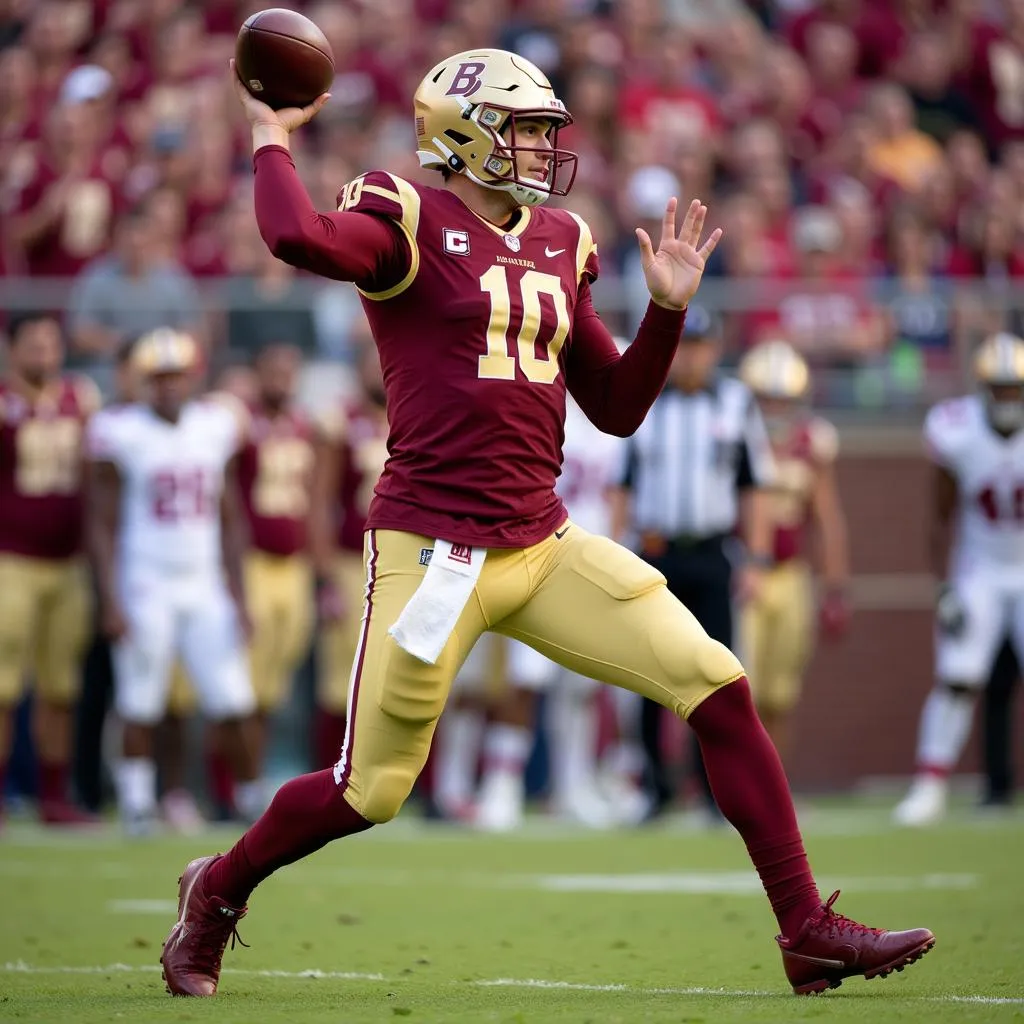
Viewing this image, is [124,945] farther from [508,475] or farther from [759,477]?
[759,477]

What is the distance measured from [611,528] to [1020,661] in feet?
7.78

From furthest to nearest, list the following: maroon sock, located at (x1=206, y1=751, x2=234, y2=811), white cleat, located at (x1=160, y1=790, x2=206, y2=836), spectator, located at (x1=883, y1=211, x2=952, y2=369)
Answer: spectator, located at (x1=883, y1=211, x2=952, y2=369), maroon sock, located at (x1=206, y1=751, x2=234, y2=811), white cleat, located at (x1=160, y1=790, x2=206, y2=836)

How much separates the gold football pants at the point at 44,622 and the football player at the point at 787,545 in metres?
3.29

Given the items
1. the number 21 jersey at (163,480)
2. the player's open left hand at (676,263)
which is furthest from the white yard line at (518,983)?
the number 21 jersey at (163,480)

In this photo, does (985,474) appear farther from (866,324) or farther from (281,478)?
(281,478)

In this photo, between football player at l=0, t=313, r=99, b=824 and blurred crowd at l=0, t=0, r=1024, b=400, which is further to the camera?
A: blurred crowd at l=0, t=0, r=1024, b=400

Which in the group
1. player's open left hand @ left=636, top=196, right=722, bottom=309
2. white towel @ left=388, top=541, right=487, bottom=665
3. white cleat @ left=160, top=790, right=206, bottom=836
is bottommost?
white cleat @ left=160, top=790, right=206, bottom=836

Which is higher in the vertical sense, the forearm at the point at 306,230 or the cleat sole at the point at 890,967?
the forearm at the point at 306,230

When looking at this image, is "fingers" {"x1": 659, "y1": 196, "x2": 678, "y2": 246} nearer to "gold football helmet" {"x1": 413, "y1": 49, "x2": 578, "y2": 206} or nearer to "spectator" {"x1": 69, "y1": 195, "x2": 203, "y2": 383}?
"gold football helmet" {"x1": 413, "y1": 49, "x2": 578, "y2": 206}

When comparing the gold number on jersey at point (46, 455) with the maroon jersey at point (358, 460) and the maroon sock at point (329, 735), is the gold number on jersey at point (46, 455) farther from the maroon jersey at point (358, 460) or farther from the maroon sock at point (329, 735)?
the maroon sock at point (329, 735)

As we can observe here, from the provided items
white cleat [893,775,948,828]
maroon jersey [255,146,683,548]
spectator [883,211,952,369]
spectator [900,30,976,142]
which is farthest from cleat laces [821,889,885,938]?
spectator [900,30,976,142]

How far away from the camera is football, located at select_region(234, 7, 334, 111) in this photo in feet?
15.1

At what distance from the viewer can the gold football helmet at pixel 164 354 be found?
9.66 m

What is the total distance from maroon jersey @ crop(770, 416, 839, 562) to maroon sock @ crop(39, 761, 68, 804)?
3.77 meters
